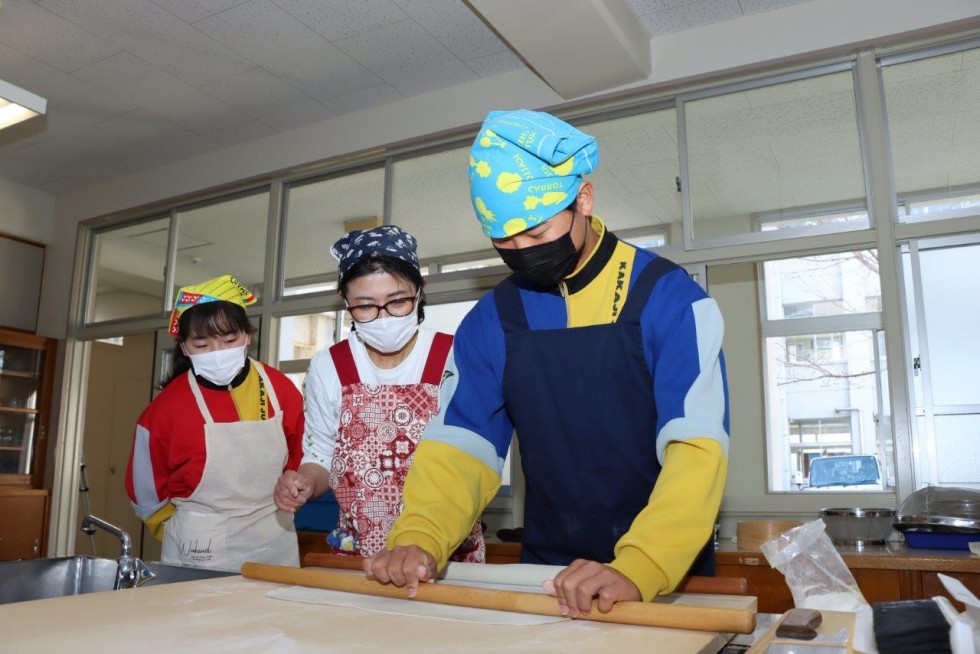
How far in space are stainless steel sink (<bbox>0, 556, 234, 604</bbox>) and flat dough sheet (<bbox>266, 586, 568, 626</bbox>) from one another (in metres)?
0.37

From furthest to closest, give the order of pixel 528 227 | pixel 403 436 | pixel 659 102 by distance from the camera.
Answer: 1. pixel 659 102
2. pixel 403 436
3. pixel 528 227

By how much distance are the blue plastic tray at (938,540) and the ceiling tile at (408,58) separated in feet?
9.44

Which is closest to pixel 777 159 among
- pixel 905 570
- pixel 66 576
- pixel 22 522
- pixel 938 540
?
pixel 938 540

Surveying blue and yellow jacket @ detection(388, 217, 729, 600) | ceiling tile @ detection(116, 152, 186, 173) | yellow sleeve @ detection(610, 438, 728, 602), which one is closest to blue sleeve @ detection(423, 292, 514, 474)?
blue and yellow jacket @ detection(388, 217, 729, 600)

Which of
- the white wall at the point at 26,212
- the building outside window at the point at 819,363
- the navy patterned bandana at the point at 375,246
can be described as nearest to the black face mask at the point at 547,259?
the navy patterned bandana at the point at 375,246

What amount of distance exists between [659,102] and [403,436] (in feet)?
8.50

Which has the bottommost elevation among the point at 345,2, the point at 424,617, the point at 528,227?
the point at 424,617

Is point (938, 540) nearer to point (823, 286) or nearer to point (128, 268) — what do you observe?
point (823, 286)

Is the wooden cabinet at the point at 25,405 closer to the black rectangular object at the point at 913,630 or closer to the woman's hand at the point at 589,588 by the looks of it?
the woman's hand at the point at 589,588

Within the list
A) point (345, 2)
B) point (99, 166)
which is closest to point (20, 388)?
point (99, 166)

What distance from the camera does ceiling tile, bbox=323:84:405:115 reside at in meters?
4.32

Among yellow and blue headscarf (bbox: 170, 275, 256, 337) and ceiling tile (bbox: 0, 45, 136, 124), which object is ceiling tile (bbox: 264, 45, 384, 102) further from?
yellow and blue headscarf (bbox: 170, 275, 256, 337)

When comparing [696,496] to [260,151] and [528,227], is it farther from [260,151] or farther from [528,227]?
[260,151]

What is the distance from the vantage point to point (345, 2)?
349cm
